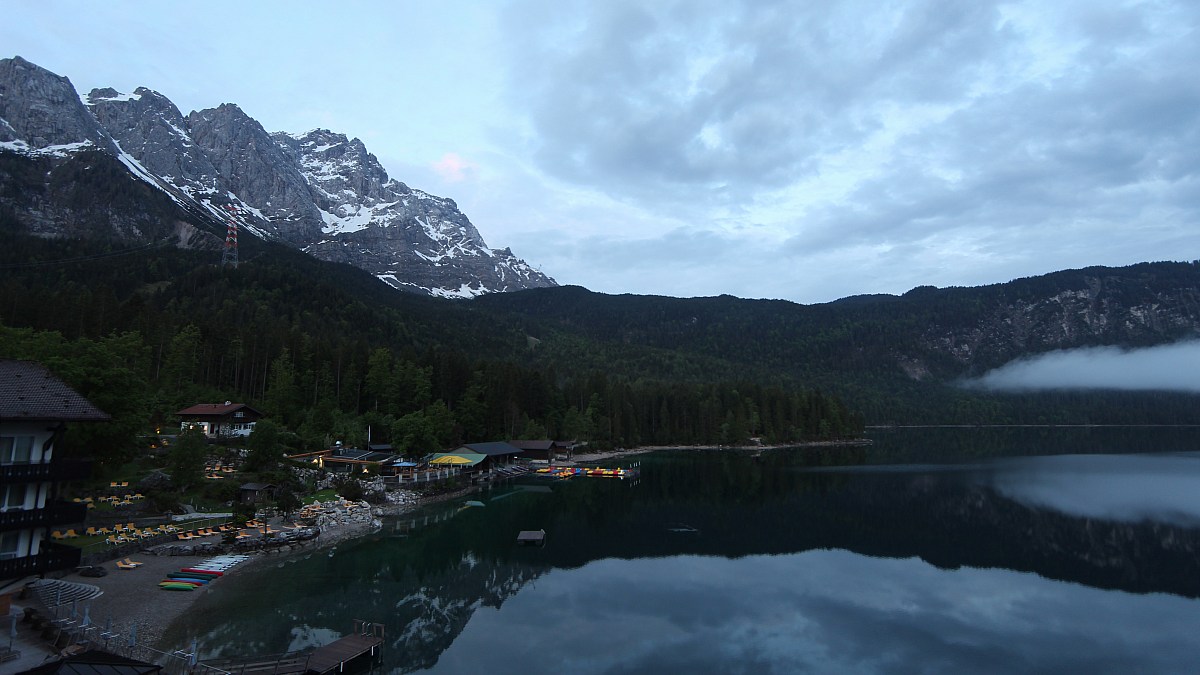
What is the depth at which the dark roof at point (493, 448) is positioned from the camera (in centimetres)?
8992

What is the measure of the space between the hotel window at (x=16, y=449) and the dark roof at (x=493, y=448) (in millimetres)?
66409

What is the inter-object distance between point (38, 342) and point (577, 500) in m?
48.0

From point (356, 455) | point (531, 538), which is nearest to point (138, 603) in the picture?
point (531, 538)

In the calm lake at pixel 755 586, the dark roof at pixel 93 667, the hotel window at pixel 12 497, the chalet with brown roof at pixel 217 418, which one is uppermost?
the chalet with brown roof at pixel 217 418

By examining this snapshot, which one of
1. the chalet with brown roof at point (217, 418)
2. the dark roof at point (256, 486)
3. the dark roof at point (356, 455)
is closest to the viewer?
the dark roof at point (256, 486)

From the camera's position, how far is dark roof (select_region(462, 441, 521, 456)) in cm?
8992

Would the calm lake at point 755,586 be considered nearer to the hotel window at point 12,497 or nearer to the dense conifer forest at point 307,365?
the hotel window at point 12,497

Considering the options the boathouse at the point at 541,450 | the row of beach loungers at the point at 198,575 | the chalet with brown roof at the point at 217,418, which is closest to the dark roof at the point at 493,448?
the boathouse at the point at 541,450

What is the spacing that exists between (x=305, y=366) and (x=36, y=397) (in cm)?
7220

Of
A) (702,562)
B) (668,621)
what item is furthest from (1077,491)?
(668,621)

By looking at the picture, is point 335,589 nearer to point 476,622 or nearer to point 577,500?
point 476,622

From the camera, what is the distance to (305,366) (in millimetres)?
92000

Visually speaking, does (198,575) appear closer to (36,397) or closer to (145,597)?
(145,597)

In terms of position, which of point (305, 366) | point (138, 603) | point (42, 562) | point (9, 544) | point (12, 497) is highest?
point (305, 366)
